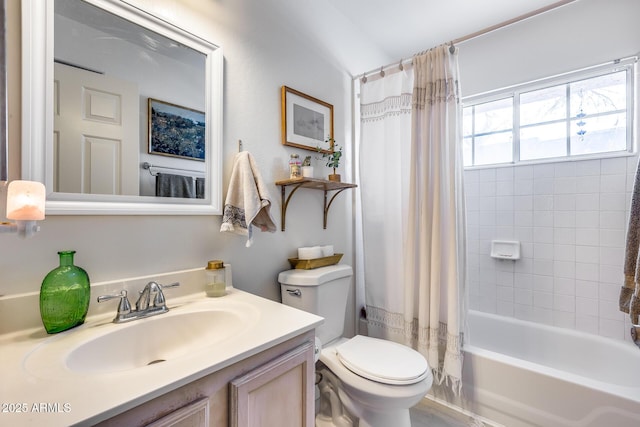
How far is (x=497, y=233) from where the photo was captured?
2232 millimetres

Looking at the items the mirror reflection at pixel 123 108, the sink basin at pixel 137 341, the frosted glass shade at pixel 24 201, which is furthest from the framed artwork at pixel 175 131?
the sink basin at pixel 137 341

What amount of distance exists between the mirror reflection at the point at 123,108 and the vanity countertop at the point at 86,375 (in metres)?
0.44

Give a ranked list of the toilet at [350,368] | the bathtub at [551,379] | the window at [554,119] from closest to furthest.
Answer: the toilet at [350,368] → the bathtub at [551,379] → the window at [554,119]

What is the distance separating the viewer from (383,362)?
1.27 meters

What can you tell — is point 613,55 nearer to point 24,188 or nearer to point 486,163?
point 486,163

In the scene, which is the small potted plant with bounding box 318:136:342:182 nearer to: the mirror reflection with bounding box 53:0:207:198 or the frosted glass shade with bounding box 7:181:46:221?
the mirror reflection with bounding box 53:0:207:198

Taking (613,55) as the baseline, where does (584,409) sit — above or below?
below

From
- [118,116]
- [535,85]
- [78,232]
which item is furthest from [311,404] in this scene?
[535,85]

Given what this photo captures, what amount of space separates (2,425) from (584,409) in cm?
198

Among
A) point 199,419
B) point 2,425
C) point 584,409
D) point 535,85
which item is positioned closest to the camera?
point 2,425

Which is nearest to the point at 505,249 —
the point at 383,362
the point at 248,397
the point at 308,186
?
the point at 383,362

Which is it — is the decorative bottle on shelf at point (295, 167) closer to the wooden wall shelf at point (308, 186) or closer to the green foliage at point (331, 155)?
the wooden wall shelf at point (308, 186)

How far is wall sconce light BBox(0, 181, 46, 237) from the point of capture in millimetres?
681

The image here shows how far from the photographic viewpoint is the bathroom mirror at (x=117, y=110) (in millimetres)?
859
